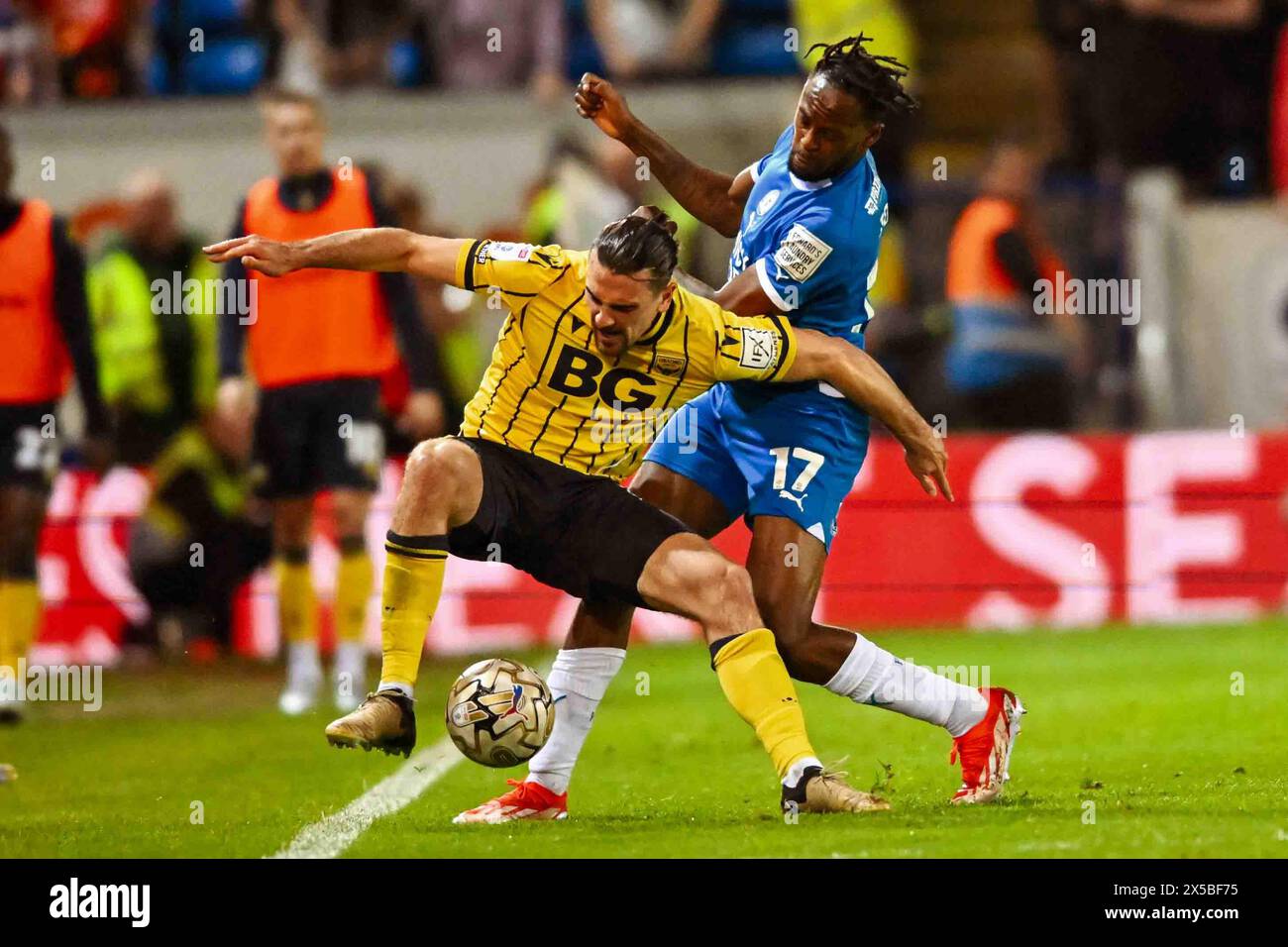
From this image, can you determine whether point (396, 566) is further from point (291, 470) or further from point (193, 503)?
point (193, 503)

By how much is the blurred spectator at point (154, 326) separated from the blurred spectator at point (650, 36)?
11.2ft

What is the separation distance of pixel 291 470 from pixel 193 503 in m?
2.24

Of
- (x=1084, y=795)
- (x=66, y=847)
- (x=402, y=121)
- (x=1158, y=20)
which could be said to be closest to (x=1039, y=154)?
(x=1158, y=20)

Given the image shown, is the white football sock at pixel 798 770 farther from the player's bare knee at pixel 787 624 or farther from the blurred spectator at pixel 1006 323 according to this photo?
the blurred spectator at pixel 1006 323

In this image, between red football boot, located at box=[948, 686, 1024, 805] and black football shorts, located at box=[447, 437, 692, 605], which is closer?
black football shorts, located at box=[447, 437, 692, 605]

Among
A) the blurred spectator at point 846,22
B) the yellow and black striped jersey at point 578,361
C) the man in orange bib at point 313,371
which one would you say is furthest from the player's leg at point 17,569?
the blurred spectator at point 846,22

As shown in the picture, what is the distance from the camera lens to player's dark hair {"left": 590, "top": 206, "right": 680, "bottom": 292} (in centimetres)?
639

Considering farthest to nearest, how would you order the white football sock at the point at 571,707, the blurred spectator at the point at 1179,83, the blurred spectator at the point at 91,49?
the blurred spectator at the point at 91,49
the blurred spectator at the point at 1179,83
the white football sock at the point at 571,707

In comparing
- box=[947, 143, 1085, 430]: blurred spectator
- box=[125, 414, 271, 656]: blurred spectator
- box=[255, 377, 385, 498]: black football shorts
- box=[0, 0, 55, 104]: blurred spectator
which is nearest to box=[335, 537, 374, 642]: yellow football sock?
box=[255, 377, 385, 498]: black football shorts

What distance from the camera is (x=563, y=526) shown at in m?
6.74

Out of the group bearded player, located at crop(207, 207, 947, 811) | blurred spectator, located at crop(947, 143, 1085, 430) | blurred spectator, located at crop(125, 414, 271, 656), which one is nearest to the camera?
bearded player, located at crop(207, 207, 947, 811)

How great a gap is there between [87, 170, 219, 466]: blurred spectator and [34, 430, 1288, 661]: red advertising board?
74 centimetres

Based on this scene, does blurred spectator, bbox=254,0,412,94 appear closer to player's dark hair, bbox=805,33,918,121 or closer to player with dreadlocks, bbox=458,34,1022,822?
player with dreadlocks, bbox=458,34,1022,822

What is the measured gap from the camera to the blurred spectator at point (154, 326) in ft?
42.9
